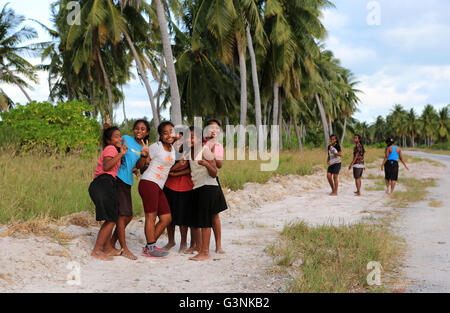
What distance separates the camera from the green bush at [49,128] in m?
11.5

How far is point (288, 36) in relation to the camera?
18.6 metres

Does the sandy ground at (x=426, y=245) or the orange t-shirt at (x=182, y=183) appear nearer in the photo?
the sandy ground at (x=426, y=245)

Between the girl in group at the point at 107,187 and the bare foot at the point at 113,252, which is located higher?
the girl in group at the point at 107,187

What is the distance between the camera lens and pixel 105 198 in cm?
421

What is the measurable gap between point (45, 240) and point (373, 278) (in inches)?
150

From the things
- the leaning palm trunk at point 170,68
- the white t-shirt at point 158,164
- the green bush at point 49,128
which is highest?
the leaning palm trunk at point 170,68

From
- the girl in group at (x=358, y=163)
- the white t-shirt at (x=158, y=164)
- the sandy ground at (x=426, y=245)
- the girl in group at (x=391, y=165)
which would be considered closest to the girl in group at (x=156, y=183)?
the white t-shirt at (x=158, y=164)

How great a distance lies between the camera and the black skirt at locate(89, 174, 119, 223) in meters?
4.18

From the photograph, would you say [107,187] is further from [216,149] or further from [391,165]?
[391,165]

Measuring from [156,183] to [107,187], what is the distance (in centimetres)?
57

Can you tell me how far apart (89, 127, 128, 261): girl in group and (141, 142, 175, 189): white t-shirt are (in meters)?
0.36

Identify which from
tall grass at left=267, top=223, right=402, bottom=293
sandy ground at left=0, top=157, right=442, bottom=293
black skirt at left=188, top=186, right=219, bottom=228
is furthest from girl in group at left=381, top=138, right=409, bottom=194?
black skirt at left=188, top=186, right=219, bottom=228

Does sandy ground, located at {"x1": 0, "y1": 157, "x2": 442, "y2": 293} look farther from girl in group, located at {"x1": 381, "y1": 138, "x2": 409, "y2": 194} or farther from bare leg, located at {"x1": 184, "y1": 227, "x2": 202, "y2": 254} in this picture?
girl in group, located at {"x1": 381, "y1": 138, "x2": 409, "y2": 194}

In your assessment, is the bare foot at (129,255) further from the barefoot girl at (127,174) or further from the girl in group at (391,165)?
the girl in group at (391,165)
